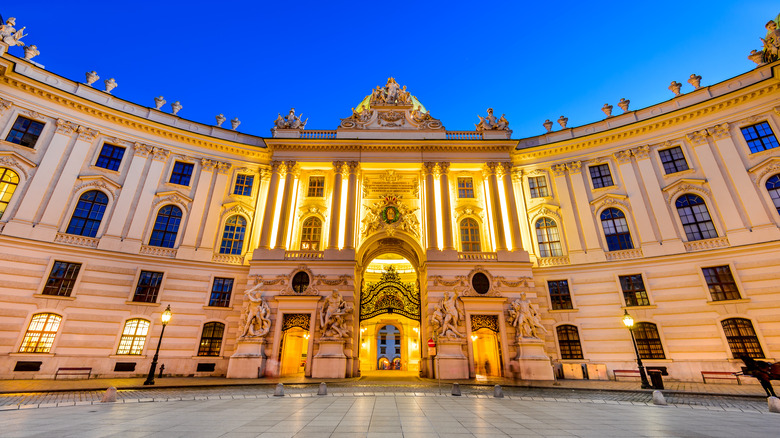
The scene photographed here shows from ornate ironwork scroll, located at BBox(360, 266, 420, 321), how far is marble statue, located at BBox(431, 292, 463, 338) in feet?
10.2

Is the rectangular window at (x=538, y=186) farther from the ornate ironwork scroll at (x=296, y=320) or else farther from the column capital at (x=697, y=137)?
the ornate ironwork scroll at (x=296, y=320)

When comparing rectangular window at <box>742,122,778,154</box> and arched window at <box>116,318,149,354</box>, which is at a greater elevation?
rectangular window at <box>742,122,778,154</box>

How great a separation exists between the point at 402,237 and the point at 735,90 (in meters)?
25.9

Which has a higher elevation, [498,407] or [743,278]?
[743,278]

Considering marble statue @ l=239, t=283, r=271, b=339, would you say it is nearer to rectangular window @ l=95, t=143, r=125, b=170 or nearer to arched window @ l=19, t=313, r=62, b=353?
arched window @ l=19, t=313, r=62, b=353

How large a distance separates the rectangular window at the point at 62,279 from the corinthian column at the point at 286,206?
12.3 meters

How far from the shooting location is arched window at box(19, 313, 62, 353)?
60.1ft

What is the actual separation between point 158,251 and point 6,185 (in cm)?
922

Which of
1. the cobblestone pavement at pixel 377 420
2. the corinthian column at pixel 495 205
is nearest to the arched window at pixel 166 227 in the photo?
the cobblestone pavement at pixel 377 420

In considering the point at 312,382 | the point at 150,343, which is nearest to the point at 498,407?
the point at 312,382

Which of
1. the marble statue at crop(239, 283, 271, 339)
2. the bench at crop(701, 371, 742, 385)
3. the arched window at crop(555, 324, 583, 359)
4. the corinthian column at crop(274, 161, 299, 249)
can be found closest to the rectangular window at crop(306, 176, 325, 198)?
the corinthian column at crop(274, 161, 299, 249)

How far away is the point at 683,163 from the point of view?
76.8 feet

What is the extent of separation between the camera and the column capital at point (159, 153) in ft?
82.5

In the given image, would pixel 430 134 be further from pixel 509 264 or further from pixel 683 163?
pixel 683 163
